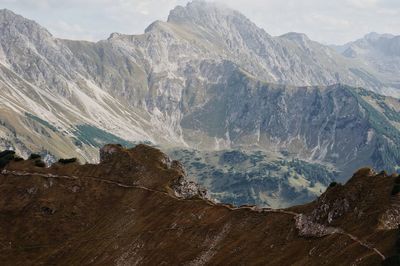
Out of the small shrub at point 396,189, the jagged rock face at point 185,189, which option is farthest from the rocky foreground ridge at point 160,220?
the jagged rock face at point 185,189

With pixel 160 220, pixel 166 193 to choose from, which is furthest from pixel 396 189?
pixel 166 193

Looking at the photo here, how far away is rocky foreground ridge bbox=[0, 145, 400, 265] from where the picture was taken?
90.6 metres

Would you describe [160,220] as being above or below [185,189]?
below

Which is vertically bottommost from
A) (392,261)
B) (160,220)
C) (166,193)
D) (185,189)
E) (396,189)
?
(160,220)

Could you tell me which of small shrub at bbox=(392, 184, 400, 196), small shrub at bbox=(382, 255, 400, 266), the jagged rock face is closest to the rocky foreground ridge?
small shrub at bbox=(392, 184, 400, 196)

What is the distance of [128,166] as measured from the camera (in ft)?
584

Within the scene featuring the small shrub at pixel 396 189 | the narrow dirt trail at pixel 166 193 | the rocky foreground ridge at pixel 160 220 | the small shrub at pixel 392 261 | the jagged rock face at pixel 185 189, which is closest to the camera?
the small shrub at pixel 392 261

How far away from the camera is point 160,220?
139 metres

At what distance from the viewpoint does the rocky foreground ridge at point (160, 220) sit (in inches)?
3565

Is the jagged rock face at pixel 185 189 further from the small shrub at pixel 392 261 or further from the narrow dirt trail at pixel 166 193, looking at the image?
the small shrub at pixel 392 261

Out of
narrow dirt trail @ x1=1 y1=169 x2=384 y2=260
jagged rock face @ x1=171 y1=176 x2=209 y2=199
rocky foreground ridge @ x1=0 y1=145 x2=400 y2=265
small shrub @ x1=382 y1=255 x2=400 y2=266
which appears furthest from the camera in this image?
jagged rock face @ x1=171 y1=176 x2=209 y2=199

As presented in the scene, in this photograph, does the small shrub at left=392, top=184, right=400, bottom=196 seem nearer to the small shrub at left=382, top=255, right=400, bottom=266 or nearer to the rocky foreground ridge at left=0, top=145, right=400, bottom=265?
the rocky foreground ridge at left=0, top=145, right=400, bottom=265

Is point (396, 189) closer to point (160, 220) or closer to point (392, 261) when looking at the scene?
point (392, 261)

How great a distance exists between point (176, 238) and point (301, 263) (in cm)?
4334
